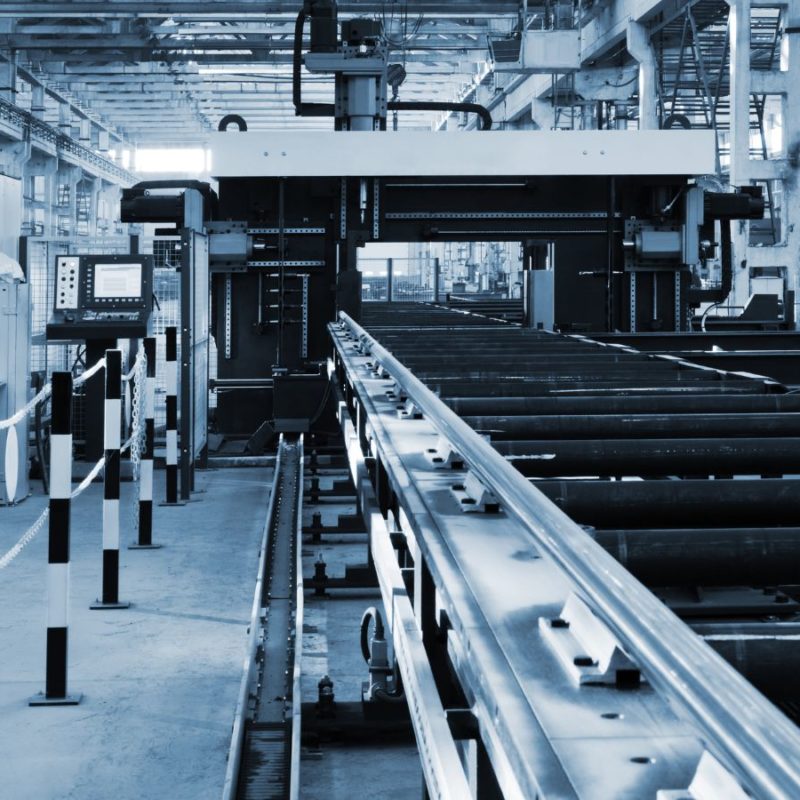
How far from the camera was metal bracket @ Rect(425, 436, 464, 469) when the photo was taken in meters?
2.46

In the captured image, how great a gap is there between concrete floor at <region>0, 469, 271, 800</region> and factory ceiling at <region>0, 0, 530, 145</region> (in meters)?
9.75

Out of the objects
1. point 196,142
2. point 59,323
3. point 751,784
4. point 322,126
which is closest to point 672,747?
point 751,784

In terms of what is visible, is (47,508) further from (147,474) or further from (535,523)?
(535,523)

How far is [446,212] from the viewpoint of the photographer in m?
9.94

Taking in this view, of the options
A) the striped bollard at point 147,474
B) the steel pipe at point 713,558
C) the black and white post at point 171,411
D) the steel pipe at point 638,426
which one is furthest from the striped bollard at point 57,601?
the black and white post at point 171,411

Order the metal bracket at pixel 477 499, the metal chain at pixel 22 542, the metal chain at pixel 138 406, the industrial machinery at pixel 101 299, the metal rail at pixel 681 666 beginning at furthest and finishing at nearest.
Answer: the industrial machinery at pixel 101 299
the metal chain at pixel 138 406
the metal chain at pixel 22 542
the metal bracket at pixel 477 499
the metal rail at pixel 681 666

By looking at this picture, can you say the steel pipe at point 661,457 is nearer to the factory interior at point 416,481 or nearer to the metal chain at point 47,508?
the factory interior at point 416,481

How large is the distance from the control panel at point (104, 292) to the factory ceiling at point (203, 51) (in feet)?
22.6

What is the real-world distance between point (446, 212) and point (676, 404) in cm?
682

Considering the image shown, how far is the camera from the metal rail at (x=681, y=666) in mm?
812

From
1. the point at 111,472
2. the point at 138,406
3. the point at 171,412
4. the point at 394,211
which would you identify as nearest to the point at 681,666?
the point at 111,472

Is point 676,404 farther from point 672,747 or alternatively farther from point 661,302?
point 661,302

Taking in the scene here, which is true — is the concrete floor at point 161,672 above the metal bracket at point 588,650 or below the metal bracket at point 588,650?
below

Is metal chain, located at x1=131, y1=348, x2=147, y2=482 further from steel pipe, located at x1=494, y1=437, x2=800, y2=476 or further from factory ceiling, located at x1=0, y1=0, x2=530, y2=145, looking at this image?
factory ceiling, located at x1=0, y1=0, x2=530, y2=145
